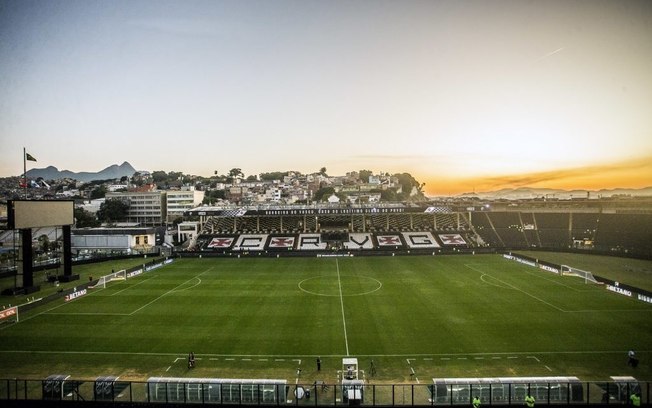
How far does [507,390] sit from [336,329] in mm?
11956

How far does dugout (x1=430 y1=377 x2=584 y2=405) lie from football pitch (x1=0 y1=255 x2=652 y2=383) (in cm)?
320

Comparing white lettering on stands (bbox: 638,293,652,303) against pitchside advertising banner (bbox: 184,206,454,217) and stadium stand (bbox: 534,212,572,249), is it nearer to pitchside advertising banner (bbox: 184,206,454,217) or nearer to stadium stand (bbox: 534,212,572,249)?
pitchside advertising banner (bbox: 184,206,454,217)

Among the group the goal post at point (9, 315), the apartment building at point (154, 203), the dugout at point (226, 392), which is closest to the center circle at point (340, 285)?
the dugout at point (226, 392)

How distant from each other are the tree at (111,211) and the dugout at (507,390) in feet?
365

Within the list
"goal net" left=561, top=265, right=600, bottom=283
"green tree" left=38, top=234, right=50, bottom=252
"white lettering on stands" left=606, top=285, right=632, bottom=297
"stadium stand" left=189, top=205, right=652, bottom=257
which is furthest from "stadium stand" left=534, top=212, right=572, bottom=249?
"green tree" left=38, top=234, right=50, bottom=252

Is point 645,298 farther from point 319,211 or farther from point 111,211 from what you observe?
point 111,211

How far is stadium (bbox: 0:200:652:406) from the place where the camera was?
49.7ft

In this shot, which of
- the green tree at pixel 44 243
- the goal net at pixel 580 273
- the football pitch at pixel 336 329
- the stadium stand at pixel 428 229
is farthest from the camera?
the green tree at pixel 44 243

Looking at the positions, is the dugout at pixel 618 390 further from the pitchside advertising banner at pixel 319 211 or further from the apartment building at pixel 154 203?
the apartment building at pixel 154 203

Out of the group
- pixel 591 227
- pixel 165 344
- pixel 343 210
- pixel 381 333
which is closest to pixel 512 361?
pixel 381 333

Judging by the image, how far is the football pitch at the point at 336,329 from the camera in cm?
1928

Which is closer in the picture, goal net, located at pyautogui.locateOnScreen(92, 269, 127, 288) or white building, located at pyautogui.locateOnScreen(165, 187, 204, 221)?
goal net, located at pyautogui.locateOnScreen(92, 269, 127, 288)

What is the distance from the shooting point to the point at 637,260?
49.3m

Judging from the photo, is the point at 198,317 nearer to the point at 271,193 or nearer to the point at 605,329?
the point at 605,329
